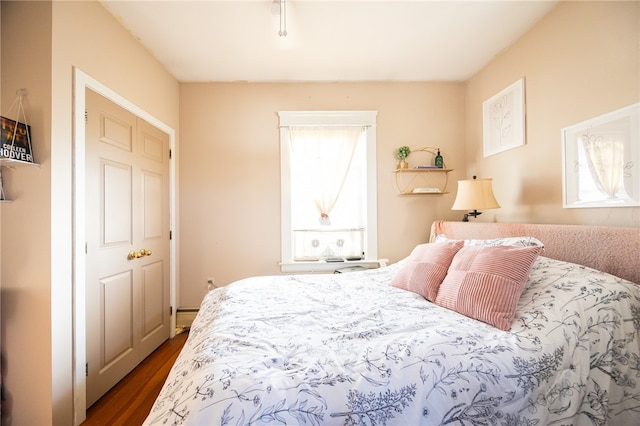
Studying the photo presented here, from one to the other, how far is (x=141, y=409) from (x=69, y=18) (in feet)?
7.90

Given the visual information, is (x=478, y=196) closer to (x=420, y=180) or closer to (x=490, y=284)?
(x=420, y=180)

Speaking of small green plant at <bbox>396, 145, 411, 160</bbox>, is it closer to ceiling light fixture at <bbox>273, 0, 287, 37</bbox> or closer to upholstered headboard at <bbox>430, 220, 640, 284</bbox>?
upholstered headboard at <bbox>430, 220, 640, 284</bbox>

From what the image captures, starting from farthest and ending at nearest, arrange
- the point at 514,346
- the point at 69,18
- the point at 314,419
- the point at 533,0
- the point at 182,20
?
the point at 182,20
the point at 533,0
the point at 69,18
the point at 514,346
the point at 314,419

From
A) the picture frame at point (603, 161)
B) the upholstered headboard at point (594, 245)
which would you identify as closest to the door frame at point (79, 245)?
the upholstered headboard at point (594, 245)

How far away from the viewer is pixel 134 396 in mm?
1765

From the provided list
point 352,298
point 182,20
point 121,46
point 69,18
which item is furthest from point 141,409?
point 182,20

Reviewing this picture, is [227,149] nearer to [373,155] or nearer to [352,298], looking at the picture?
[373,155]

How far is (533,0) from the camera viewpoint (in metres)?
1.79

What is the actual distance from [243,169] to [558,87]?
273 centimetres

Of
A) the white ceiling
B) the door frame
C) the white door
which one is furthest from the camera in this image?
the white ceiling

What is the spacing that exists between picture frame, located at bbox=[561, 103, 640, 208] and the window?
157 cm

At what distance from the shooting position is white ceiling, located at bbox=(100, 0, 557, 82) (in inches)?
72.3

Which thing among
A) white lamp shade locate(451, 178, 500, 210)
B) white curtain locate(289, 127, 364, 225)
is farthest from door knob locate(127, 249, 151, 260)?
white lamp shade locate(451, 178, 500, 210)

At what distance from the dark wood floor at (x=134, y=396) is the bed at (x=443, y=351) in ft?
2.96
